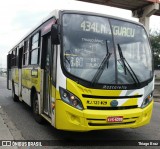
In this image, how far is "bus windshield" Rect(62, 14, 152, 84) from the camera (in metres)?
6.68

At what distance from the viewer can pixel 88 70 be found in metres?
6.66

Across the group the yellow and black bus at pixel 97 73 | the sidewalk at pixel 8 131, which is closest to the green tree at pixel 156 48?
the sidewalk at pixel 8 131

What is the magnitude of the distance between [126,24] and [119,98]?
1826mm

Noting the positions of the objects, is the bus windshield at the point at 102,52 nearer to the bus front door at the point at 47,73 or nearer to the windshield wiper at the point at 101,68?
the windshield wiper at the point at 101,68

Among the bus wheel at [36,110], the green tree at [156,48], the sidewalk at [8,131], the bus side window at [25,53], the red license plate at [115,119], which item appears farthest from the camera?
the green tree at [156,48]

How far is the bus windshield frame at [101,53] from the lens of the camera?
6.64 m

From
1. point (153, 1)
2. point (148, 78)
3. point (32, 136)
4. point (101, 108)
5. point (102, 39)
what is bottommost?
point (32, 136)

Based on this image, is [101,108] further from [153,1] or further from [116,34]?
[153,1]

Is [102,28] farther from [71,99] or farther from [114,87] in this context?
[71,99]

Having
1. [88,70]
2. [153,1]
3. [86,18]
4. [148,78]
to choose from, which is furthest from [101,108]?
[153,1]

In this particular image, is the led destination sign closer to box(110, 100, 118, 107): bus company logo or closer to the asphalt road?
box(110, 100, 118, 107): bus company logo

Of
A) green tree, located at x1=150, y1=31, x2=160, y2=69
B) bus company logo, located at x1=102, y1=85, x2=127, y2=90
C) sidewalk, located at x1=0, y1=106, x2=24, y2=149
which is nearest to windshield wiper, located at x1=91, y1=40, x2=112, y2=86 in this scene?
bus company logo, located at x1=102, y1=85, x2=127, y2=90

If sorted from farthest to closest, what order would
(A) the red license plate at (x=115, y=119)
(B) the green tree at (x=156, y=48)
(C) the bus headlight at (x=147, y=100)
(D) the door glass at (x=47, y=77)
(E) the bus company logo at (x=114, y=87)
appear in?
(B) the green tree at (x=156, y=48) → (D) the door glass at (x=47, y=77) → (C) the bus headlight at (x=147, y=100) → (E) the bus company logo at (x=114, y=87) → (A) the red license plate at (x=115, y=119)

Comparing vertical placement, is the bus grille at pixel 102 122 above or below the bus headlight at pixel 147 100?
below
